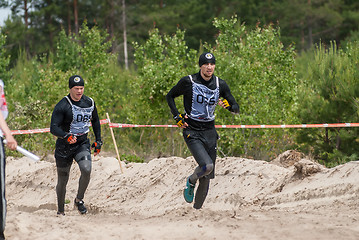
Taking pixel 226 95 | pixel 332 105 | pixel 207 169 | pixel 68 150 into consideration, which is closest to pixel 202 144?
pixel 207 169

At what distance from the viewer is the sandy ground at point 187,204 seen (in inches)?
229

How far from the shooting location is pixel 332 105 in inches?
472

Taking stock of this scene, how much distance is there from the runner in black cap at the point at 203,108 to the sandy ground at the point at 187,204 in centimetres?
72

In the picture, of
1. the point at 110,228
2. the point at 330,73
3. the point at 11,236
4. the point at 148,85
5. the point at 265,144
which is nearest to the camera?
the point at 11,236

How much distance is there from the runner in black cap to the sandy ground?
721 millimetres

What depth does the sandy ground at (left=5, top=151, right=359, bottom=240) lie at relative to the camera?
19.1 feet

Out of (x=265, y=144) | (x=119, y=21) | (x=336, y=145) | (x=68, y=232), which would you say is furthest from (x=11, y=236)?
(x=119, y=21)

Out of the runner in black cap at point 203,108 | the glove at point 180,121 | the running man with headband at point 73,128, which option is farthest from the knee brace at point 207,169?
the running man with headband at point 73,128

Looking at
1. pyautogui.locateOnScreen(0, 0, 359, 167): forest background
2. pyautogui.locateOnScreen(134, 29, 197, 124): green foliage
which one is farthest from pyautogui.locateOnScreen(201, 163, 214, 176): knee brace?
pyautogui.locateOnScreen(134, 29, 197, 124): green foliage

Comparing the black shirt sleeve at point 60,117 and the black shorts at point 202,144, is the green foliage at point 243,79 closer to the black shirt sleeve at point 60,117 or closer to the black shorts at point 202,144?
the black shorts at point 202,144

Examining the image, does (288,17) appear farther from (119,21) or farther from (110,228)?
(110,228)

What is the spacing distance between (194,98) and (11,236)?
111 inches

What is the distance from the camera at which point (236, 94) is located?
→ 1429 centimetres

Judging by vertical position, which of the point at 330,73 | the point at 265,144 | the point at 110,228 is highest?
the point at 330,73
